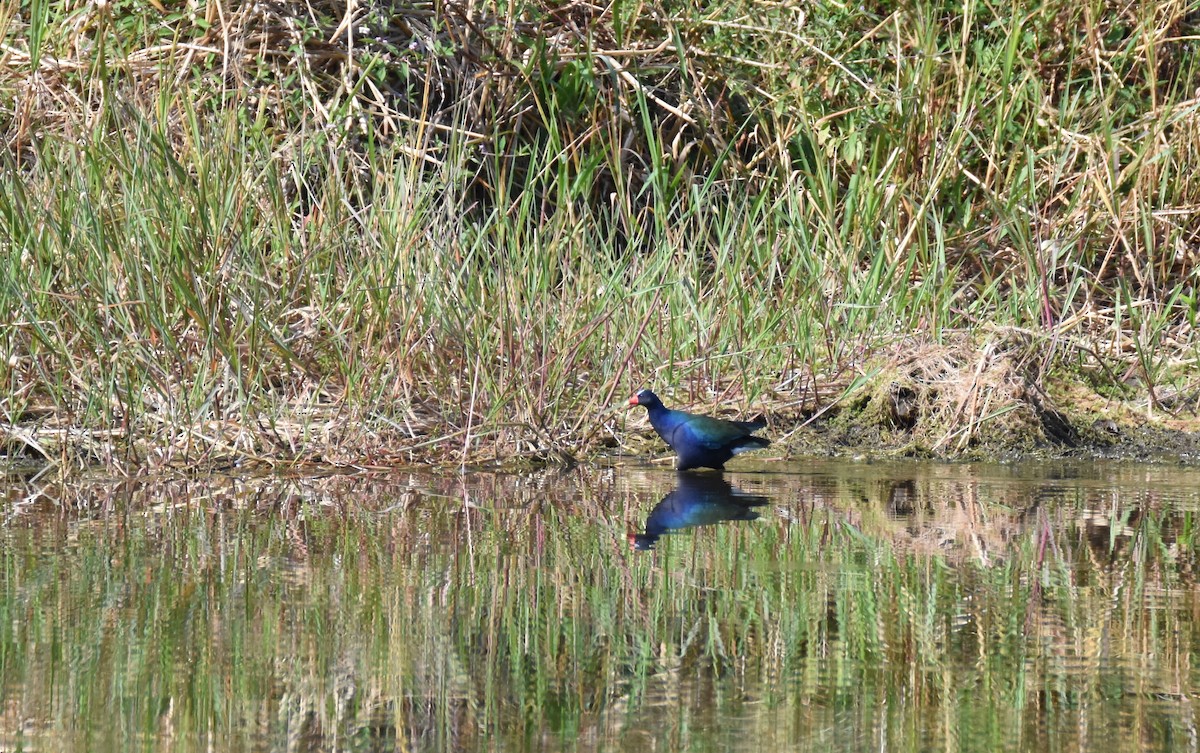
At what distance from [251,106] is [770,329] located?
3.04m

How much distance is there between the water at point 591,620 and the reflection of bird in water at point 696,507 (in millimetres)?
21

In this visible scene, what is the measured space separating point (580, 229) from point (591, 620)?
3495 mm

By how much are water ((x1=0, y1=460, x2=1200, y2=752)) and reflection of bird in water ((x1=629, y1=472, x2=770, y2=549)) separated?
0.02 m

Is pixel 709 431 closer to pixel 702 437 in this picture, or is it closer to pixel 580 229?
pixel 702 437

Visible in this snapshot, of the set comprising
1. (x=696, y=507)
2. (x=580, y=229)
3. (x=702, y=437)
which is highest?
(x=580, y=229)

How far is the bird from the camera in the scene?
19.3 ft

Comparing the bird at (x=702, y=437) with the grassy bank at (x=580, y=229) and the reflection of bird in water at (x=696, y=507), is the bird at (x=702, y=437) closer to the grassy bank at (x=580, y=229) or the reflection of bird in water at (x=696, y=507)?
the reflection of bird in water at (x=696, y=507)

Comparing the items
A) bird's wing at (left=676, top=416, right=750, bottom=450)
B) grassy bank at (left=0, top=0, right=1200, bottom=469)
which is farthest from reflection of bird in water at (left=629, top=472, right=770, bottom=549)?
grassy bank at (left=0, top=0, right=1200, bottom=469)

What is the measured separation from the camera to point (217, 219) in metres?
5.73

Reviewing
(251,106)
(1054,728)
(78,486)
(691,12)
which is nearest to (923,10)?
(691,12)

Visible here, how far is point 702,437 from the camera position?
5.87m

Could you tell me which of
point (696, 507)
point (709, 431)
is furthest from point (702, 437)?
point (696, 507)

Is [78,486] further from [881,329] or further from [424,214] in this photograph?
[881,329]

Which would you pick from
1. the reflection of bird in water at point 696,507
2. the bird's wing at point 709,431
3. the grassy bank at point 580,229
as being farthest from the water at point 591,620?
the grassy bank at point 580,229
